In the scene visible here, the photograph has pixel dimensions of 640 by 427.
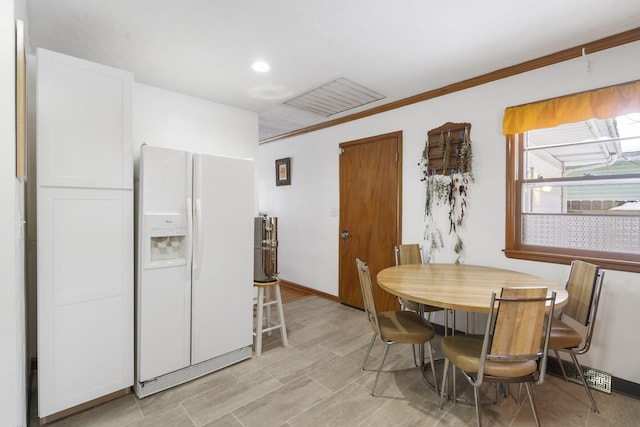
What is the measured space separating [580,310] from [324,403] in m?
1.87

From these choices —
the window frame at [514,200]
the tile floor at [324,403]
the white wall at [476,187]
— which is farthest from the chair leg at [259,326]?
the window frame at [514,200]

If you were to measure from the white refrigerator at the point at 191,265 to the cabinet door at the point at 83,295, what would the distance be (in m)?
0.11

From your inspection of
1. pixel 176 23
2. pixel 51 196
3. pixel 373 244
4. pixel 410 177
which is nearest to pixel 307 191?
pixel 373 244

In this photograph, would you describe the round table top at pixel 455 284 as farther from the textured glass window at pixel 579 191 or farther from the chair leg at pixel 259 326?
the chair leg at pixel 259 326

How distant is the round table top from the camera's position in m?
1.73

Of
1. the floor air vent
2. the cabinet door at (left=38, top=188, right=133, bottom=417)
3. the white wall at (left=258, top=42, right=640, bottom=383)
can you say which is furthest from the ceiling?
the floor air vent

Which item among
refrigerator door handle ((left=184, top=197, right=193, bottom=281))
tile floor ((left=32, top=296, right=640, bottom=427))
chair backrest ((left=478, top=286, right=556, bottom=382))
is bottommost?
tile floor ((left=32, top=296, right=640, bottom=427))

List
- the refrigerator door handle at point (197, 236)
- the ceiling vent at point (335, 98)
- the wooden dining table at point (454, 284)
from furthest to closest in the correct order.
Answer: the ceiling vent at point (335, 98), the refrigerator door handle at point (197, 236), the wooden dining table at point (454, 284)

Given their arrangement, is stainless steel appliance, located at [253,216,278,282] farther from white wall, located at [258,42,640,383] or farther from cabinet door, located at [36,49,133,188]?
white wall, located at [258,42,640,383]

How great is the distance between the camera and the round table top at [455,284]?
5.67ft

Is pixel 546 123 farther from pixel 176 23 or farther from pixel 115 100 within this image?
pixel 115 100

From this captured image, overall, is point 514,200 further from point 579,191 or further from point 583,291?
point 583,291

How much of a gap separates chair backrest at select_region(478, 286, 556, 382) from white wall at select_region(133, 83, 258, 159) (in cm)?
314

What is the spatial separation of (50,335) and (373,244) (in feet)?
9.96
